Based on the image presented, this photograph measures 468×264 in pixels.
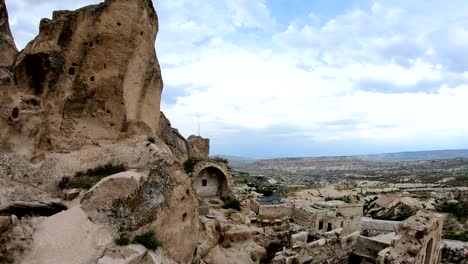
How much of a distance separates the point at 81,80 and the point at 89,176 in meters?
2.70

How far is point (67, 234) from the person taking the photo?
667 cm

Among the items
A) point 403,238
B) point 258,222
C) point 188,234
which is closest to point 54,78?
point 188,234

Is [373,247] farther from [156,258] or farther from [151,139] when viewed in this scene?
[156,258]

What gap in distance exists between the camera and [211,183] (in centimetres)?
2308

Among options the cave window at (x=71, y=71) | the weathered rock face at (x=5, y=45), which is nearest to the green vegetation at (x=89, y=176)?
the cave window at (x=71, y=71)

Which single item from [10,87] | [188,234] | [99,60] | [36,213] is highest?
[99,60]

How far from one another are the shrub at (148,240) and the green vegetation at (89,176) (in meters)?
2.14

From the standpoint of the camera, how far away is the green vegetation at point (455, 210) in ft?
113

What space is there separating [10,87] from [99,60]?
2.34m

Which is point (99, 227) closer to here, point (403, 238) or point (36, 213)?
point (36, 213)

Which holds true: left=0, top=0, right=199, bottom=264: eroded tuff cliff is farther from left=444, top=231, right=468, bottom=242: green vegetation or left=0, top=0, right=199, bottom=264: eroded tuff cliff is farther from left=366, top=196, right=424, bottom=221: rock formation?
left=366, top=196, right=424, bottom=221: rock formation

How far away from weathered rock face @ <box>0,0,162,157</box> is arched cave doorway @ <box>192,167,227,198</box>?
1145 centimetres

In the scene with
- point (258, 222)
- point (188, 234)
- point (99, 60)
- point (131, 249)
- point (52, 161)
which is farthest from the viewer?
point (258, 222)

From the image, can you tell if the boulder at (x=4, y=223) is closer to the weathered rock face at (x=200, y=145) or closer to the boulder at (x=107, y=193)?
the boulder at (x=107, y=193)
